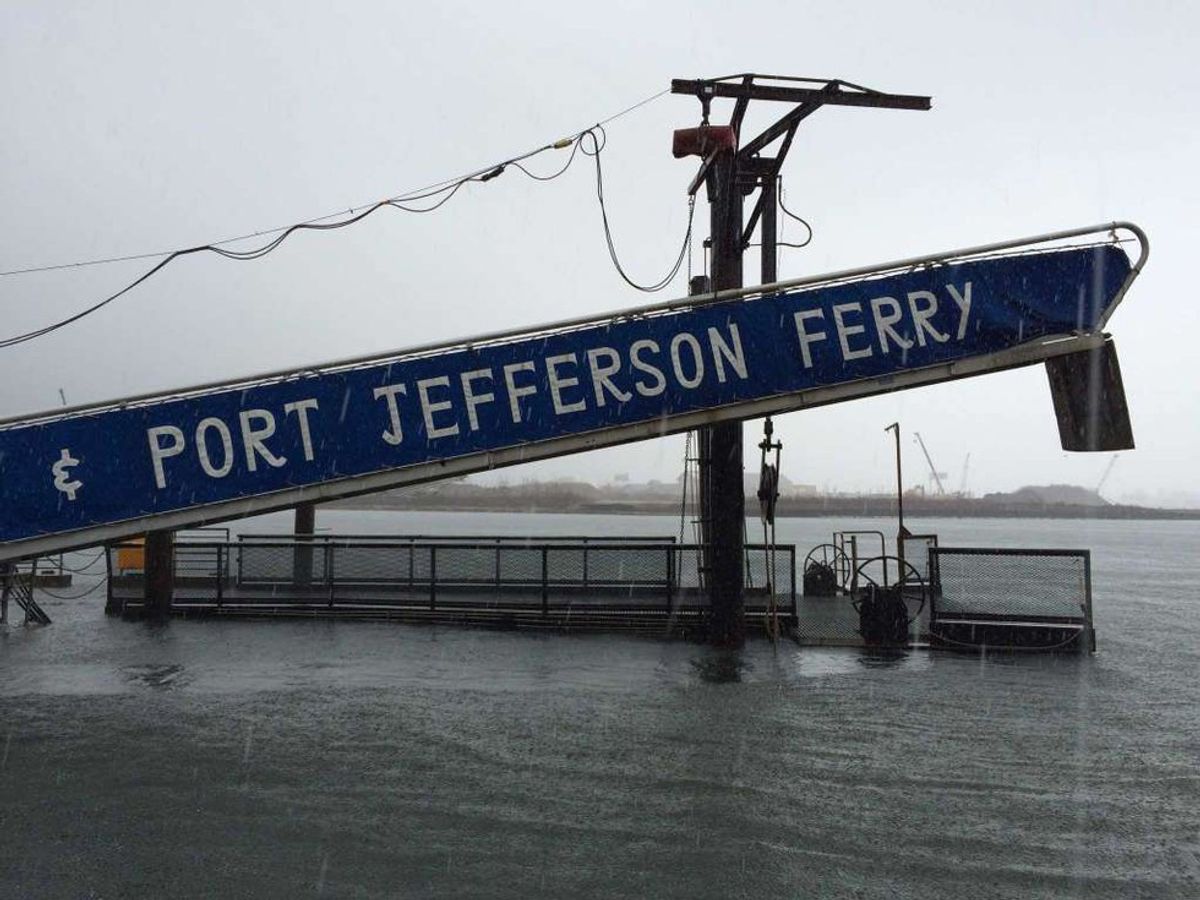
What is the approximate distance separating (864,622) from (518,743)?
7.14m

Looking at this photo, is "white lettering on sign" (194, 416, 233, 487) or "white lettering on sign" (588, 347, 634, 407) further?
"white lettering on sign" (588, 347, 634, 407)

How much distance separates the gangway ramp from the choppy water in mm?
2272

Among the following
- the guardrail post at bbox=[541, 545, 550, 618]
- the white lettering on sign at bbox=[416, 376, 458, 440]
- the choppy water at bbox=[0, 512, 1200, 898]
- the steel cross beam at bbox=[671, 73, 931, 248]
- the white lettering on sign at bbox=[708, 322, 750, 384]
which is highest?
the steel cross beam at bbox=[671, 73, 931, 248]

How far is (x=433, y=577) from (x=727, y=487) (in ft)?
18.6

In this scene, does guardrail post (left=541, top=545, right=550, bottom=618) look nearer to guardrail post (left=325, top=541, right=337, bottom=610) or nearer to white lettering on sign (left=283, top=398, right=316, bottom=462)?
guardrail post (left=325, top=541, right=337, bottom=610)

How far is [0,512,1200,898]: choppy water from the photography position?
5.30 meters

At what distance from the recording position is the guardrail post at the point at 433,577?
16172mm

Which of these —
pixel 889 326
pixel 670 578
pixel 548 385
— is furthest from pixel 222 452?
pixel 670 578

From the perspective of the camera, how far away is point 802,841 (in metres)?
5.79

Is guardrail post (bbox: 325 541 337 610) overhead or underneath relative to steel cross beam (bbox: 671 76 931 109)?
underneath

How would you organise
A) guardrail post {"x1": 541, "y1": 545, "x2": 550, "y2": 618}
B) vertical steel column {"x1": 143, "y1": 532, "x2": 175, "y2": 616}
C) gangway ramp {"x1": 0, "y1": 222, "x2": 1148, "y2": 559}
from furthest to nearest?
vertical steel column {"x1": 143, "y1": 532, "x2": 175, "y2": 616}, guardrail post {"x1": 541, "y1": 545, "x2": 550, "y2": 618}, gangway ramp {"x1": 0, "y1": 222, "x2": 1148, "y2": 559}

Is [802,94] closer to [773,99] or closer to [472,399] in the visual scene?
[773,99]

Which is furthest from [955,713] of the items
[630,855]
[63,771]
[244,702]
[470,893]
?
[63,771]

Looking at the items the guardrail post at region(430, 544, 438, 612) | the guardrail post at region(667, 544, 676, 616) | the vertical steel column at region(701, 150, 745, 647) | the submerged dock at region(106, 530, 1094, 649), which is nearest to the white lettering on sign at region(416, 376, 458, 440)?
the vertical steel column at region(701, 150, 745, 647)
